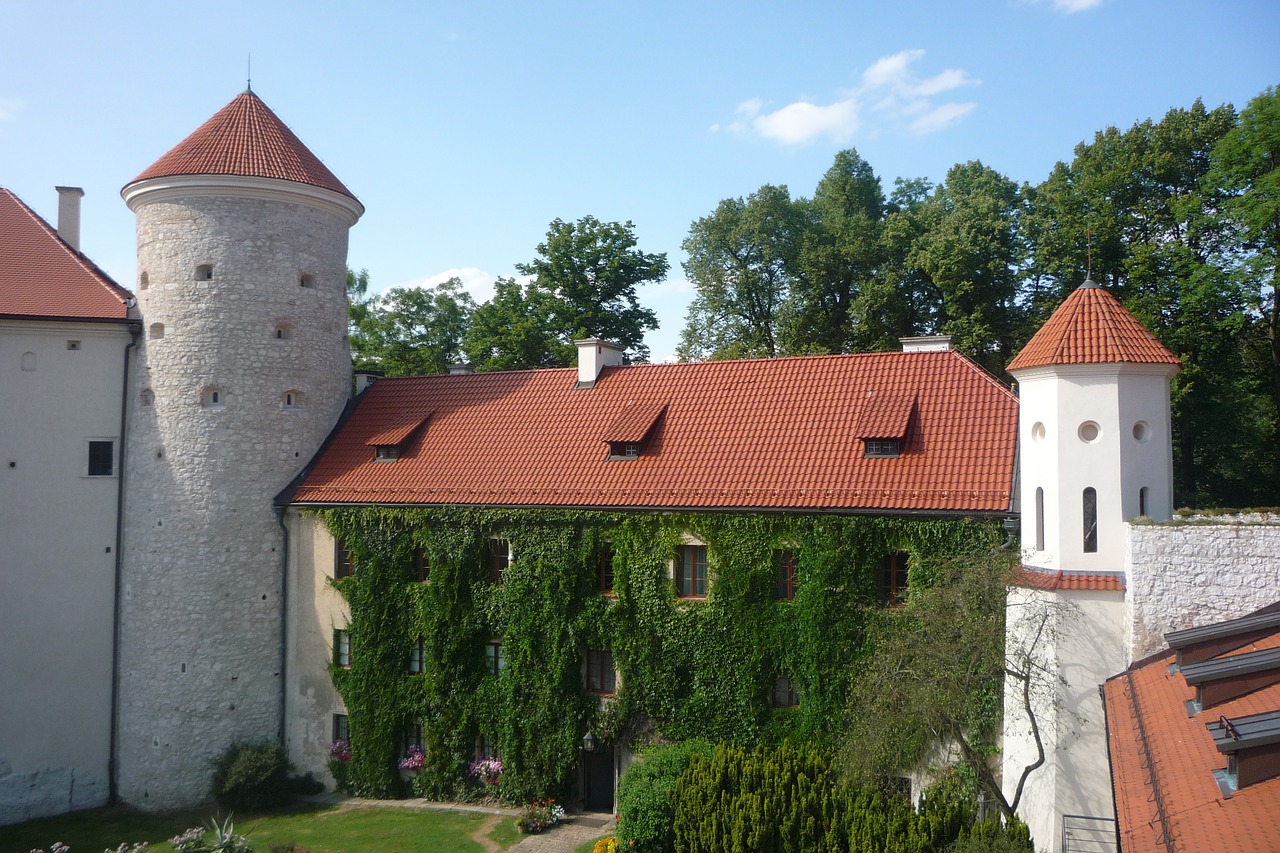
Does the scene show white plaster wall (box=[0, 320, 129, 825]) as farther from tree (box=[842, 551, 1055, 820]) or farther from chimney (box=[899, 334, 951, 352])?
chimney (box=[899, 334, 951, 352])

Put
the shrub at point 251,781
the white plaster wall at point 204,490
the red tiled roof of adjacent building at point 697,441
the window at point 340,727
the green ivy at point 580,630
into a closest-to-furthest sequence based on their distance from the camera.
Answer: the green ivy at point 580,630, the red tiled roof of adjacent building at point 697,441, the shrub at point 251,781, the white plaster wall at point 204,490, the window at point 340,727

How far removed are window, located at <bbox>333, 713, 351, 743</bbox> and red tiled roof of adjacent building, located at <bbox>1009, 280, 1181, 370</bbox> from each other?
1528 cm

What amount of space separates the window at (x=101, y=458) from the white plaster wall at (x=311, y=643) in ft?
13.2

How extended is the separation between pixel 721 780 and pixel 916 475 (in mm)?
6038

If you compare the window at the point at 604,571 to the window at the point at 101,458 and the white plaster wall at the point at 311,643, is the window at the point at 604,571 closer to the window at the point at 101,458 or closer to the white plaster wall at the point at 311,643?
the white plaster wall at the point at 311,643

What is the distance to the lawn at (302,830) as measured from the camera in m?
17.9

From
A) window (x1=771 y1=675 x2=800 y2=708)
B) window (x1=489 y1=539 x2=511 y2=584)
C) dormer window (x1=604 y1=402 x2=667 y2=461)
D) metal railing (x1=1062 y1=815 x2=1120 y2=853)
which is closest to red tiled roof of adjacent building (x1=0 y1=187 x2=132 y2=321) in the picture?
window (x1=489 y1=539 x2=511 y2=584)

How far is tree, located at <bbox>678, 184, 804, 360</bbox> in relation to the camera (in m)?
34.6

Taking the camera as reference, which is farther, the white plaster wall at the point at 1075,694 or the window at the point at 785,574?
the window at the point at 785,574

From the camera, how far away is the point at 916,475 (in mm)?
17062

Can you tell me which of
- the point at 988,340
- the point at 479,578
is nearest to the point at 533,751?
the point at 479,578

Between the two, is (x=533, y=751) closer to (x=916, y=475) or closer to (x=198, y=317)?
(x=916, y=475)

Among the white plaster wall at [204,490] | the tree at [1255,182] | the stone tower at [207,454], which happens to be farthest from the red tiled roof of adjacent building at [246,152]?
the tree at [1255,182]

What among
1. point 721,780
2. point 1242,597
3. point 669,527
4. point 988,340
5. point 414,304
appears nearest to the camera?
point 1242,597
